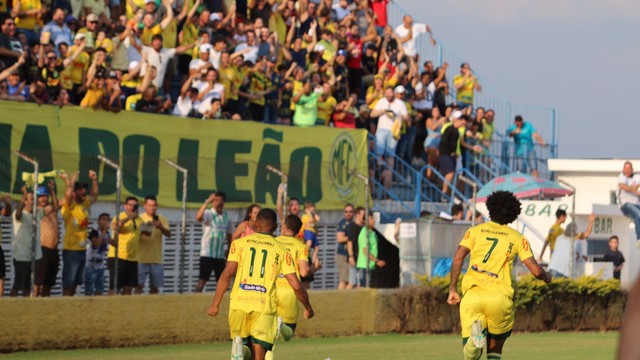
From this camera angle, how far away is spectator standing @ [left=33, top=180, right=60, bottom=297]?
628 inches

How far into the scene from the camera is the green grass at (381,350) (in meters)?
15.8

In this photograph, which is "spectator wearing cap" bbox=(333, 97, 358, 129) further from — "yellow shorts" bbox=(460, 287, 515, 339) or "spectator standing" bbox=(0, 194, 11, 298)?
"yellow shorts" bbox=(460, 287, 515, 339)

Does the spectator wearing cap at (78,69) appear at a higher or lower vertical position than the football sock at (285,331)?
higher

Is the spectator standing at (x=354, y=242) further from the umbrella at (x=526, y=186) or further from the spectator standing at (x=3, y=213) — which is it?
the spectator standing at (x=3, y=213)

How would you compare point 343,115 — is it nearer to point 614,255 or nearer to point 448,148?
point 448,148

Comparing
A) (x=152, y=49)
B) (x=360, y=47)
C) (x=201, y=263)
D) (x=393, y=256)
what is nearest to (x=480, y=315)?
(x=201, y=263)

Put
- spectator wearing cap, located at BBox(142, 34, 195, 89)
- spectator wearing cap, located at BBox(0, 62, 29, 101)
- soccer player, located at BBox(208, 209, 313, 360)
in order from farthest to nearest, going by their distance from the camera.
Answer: spectator wearing cap, located at BBox(142, 34, 195, 89) → spectator wearing cap, located at BBox(0, 62, 29, 101) → soccer player, located at BBox(208, 209, 313, 360)

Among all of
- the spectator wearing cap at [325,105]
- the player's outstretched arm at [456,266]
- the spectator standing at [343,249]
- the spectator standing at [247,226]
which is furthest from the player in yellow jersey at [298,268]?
the spectator wearing cap at [325,105]

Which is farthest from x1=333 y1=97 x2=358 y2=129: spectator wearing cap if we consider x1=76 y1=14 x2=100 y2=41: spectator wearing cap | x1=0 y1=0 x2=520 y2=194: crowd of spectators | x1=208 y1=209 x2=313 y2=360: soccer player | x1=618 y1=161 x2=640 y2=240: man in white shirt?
x1=208 y1=209 x2=313 y2=360: soccer player

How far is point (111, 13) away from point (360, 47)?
23.0 feet

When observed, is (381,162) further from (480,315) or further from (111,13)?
(480,315)

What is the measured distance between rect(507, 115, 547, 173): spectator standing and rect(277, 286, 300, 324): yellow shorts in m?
18.1

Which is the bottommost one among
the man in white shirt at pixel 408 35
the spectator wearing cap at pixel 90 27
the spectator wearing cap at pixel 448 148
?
the spectator wearing cap at pixel 448 148

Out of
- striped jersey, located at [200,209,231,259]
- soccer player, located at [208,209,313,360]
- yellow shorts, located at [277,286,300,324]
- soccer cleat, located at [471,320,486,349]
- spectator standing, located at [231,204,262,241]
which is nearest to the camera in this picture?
soccer player, located at [208,209,313,360]
